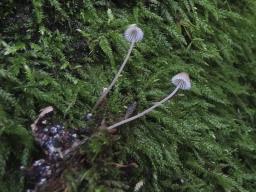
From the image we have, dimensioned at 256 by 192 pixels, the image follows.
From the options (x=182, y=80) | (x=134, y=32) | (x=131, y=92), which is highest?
(x=134, y=32)

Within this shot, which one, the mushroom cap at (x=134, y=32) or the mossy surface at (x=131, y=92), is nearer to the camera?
the mossy surface at (x=131, y=92)

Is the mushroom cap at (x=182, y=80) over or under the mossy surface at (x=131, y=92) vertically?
over

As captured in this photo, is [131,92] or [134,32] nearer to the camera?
[134,32]

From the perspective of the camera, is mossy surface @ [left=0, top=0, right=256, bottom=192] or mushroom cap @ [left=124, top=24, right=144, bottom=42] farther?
→ mushroom cap @ [left=124, top=24, right=144, bottom=42]

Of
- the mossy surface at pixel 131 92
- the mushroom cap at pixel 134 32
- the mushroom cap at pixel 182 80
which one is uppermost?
the mushroom cap at pixel 134 32

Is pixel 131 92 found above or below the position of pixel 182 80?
below

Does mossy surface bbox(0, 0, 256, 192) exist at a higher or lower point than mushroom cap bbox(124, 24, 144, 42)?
lower

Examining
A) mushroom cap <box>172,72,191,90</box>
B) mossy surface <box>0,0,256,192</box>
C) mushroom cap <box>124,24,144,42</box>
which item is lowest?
mossy surface <box>0,0,256,192</box>

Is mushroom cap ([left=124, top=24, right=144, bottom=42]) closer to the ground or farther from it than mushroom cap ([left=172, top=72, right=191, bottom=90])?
farther from it

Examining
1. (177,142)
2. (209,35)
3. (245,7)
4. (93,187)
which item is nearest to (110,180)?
(93,187)
